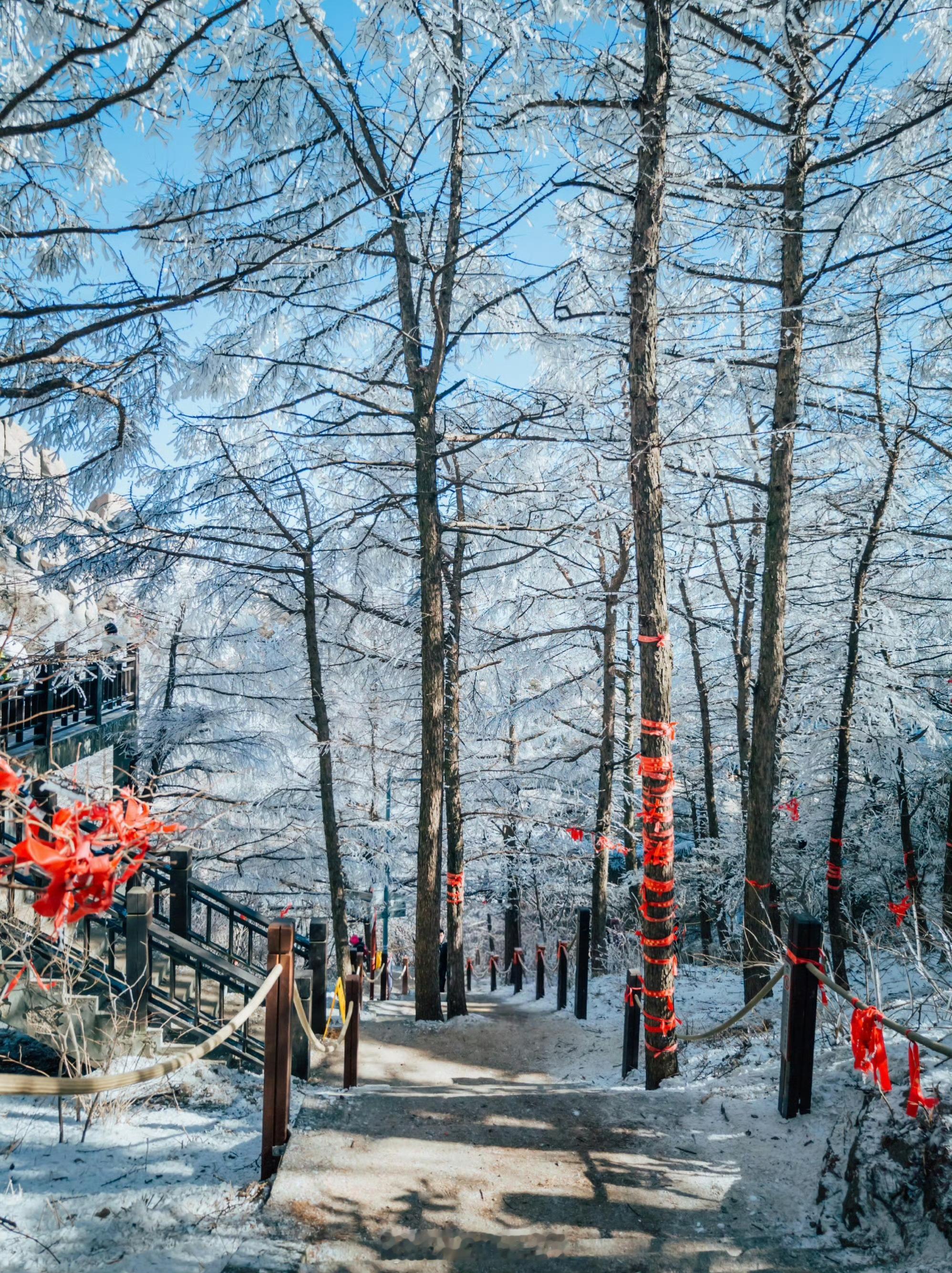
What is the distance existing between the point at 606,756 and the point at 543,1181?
772 centimetres

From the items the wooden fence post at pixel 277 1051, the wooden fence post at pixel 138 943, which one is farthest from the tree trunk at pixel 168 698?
the wooden fence post at pixel 277 1051

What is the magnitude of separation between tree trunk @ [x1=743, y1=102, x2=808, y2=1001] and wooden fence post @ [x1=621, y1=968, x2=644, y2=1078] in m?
1.99

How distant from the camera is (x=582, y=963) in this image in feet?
26.5

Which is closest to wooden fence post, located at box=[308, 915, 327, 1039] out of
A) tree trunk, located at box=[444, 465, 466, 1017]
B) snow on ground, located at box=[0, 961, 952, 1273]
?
snow on ground, located at box=[0, 961, 952, 1273]

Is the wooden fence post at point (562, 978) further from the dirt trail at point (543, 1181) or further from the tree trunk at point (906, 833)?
the tree trunk at point (906, 833)

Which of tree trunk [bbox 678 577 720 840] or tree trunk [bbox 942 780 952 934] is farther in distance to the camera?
tree trunk [bbox 678 577 720 840]

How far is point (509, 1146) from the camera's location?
390cm

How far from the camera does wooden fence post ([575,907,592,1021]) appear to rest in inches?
316

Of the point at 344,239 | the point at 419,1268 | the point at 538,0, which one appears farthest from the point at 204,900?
the point at 538,0

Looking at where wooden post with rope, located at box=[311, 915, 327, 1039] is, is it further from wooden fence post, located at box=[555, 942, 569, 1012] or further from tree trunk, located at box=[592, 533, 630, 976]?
tree trunk, located at box=[592, 533, 630, 976]

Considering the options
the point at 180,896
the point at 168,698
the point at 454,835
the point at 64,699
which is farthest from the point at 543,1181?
the point at 168,698

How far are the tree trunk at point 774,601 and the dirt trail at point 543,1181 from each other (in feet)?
9.24

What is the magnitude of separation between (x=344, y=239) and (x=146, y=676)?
13.2 metres

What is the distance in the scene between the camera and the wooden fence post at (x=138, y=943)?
5.13m
